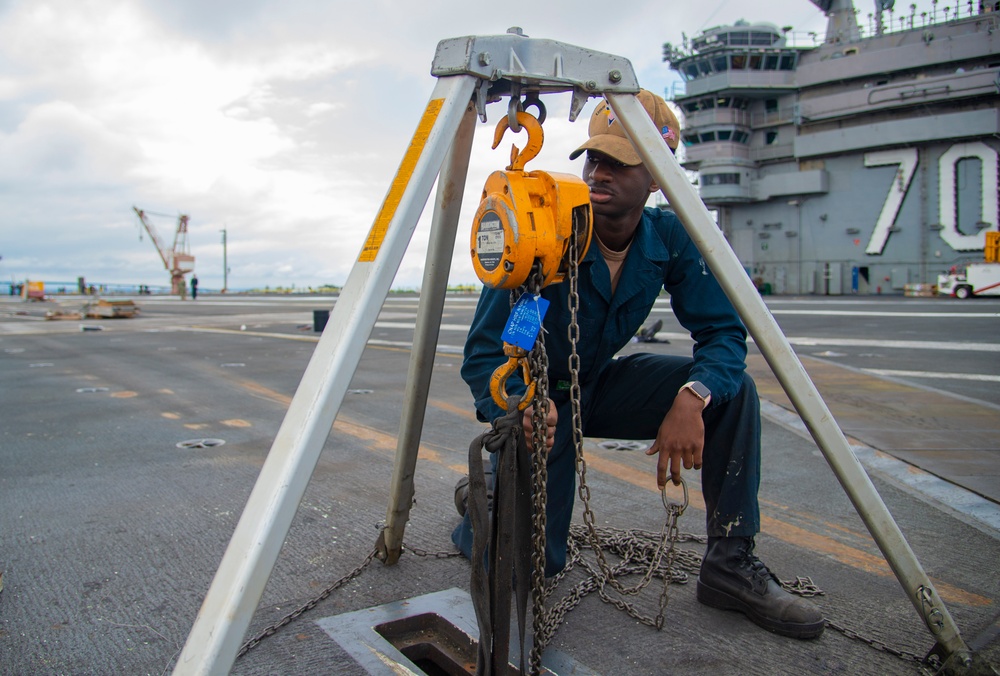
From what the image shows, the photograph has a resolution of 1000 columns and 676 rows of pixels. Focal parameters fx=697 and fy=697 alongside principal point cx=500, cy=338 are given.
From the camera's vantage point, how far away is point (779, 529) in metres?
2.90

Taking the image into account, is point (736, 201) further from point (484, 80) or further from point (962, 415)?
point (484, 80)

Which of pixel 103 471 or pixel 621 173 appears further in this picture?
pixel 103 471

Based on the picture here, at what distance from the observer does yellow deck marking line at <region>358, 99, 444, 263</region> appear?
1.42 m

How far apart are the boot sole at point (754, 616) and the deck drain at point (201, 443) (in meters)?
3.25

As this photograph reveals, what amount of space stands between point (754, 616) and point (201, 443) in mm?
3542

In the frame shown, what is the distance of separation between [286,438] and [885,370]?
828 cm

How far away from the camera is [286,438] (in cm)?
125

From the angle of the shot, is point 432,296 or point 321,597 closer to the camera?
point 432,296

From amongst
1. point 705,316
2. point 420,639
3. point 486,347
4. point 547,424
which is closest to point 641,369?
point 705,316

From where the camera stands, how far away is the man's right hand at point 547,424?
1711 mm

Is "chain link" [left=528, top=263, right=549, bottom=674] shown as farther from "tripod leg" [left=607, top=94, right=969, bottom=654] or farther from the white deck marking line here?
the white deck marking line

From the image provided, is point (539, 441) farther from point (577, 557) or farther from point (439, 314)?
point (577, 557)

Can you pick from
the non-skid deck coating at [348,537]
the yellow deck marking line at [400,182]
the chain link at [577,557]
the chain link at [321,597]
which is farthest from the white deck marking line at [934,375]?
the yellow deck marking line at [400,182]

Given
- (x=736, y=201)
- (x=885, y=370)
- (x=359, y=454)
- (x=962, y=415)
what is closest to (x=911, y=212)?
(x=736, y=201)
